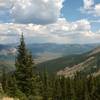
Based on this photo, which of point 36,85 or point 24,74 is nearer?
point 24,74

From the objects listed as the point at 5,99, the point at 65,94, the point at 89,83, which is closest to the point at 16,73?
the point at 5,99

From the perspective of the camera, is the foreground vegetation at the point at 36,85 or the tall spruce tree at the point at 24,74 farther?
the tall spruce tree at the point at 24,74

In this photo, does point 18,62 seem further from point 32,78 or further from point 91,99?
point 91,99

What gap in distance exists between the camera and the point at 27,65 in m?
34.6

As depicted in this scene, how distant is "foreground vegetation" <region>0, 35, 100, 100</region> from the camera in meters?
32.5

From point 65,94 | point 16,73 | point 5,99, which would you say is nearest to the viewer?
point 5,99

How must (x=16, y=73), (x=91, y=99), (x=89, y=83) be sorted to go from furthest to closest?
(x=89, y=83) → (x=91, y=99) → (x=16, y=73)

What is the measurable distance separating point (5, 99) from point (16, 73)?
507 inches

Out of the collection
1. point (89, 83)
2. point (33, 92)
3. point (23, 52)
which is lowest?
point (89, 83)

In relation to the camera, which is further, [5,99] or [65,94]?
[65,94]

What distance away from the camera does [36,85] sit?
35250 mm

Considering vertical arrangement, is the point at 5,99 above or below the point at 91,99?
above

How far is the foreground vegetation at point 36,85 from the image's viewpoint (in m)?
32.5

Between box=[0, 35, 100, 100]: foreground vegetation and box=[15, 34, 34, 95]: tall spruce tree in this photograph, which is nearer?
box=[0, 35, 100, 100]: foreground vegetation
